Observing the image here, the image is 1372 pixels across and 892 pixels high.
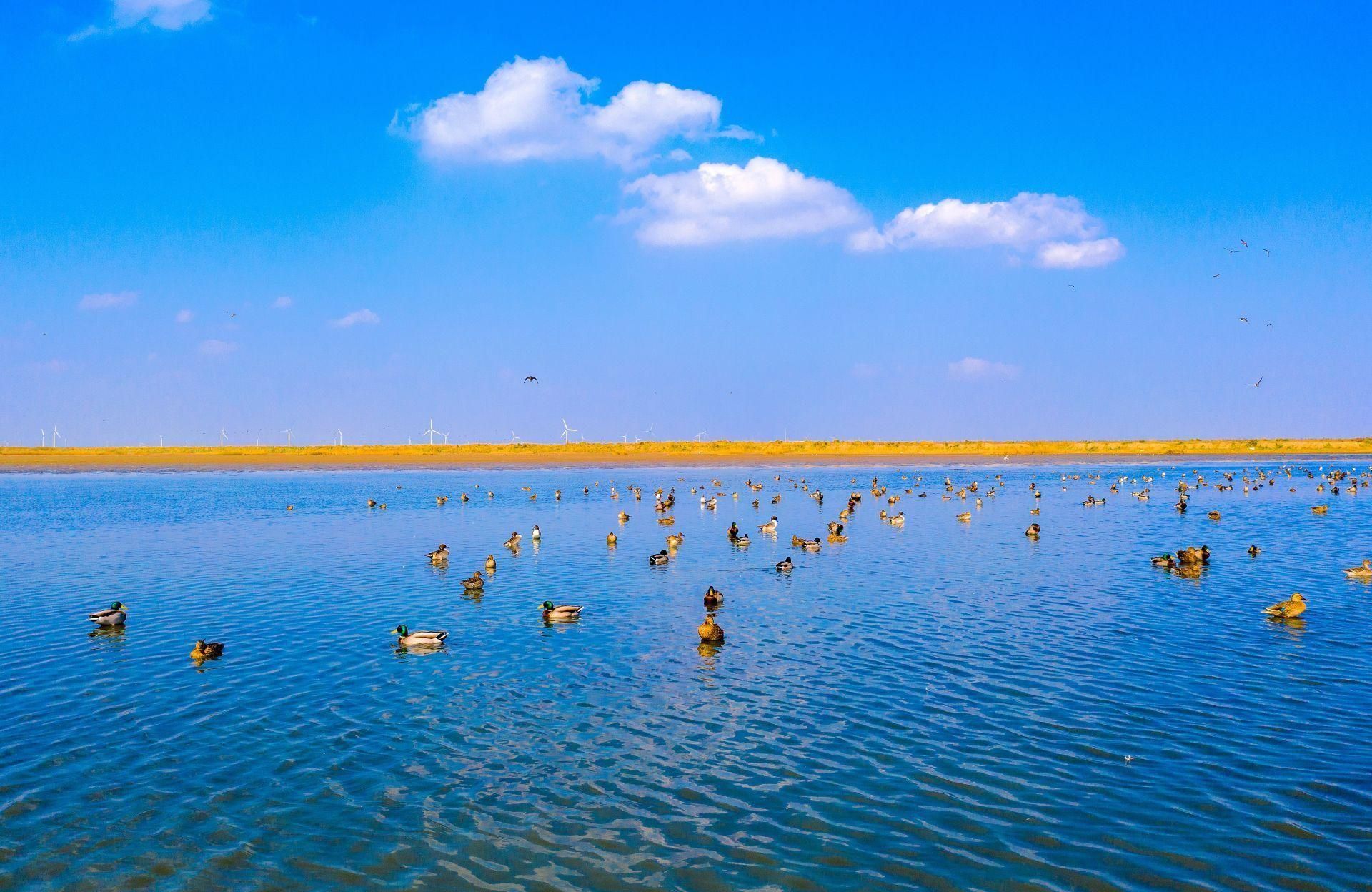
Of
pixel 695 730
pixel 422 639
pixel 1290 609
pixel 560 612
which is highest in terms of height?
pixel 1290 609

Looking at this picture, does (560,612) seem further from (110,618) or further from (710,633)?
(110,618)

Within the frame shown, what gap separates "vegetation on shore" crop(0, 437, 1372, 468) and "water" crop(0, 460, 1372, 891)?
4185 inches

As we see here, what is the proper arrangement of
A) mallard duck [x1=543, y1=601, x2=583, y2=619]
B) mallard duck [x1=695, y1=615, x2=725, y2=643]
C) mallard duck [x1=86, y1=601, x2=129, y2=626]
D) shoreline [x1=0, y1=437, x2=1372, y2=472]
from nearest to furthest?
mallard duck [x1=695, y1=615, x2=725, y2=643] < mallard duck [x1=86, y1=601, x2=129, y2=626] < mallard duck [x1=543, y1=601, x2=583, y2=619] < shoreline [x1=0, y1=437, x2=1372, y2=472]

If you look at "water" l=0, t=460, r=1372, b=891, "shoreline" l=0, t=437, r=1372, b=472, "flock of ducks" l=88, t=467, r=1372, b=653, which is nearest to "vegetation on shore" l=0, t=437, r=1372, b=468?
"shoreline" l=0, t=437, r=1372, b=472

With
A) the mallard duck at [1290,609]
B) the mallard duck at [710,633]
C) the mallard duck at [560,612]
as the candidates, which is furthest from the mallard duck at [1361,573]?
the mallard duck at [560,612]

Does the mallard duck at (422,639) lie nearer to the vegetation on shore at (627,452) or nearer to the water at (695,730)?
the water at (695,730)

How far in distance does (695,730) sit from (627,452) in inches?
5632

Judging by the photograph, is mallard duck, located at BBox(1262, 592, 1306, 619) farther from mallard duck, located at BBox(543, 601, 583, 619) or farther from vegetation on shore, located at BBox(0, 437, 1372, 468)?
vegetation on shore, located at BBox(0, 437, 1372, 468)

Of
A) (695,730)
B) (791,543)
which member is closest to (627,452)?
(791,543)

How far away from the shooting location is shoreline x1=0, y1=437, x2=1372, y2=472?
132 meters

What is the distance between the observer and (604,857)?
10445 millimetres

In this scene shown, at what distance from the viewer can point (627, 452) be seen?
516 feet

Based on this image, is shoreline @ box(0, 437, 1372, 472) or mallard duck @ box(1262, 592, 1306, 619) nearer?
mallard duck @ box(1262, 592, 1306, 619)

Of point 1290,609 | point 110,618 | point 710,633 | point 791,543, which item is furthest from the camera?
point 791,543
